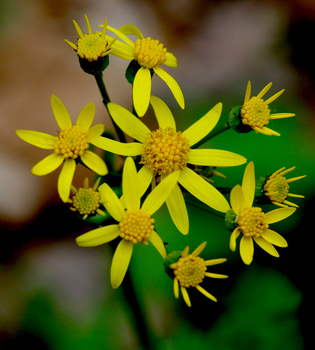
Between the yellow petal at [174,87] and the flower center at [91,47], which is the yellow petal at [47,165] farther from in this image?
the yellow petal at [174,87]

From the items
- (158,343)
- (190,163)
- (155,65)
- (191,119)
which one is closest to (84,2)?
(191,119)

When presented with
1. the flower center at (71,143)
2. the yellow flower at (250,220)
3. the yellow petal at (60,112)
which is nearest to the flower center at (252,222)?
the yellow flower at (250,220)

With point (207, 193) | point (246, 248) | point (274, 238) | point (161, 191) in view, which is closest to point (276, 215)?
point (274, 238)

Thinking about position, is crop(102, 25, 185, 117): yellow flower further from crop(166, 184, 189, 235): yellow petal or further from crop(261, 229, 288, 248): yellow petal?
crop(261, 229, 288, 248): yellow petal

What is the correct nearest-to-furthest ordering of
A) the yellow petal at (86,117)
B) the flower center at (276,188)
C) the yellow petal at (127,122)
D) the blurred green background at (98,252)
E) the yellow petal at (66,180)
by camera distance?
1. the yellow petal at (66,180)
2. the yellow petal at (86,117)
3. the yellow petal at (127,122)
4. the flower center at (276,188)
5. the blurred green background at (98,252)

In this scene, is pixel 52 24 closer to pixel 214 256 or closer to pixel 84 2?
pixel 84 2

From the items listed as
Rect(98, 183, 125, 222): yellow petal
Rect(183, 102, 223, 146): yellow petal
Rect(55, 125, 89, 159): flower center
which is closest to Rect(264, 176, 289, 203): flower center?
Rect(183, 102, 223, 146): yellow petal

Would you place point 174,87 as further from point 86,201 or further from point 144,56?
point 86,201

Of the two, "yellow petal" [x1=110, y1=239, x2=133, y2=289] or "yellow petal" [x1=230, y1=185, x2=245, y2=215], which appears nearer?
"yellow petal" [x1=110, y1=239, x2=133, y2=289]
